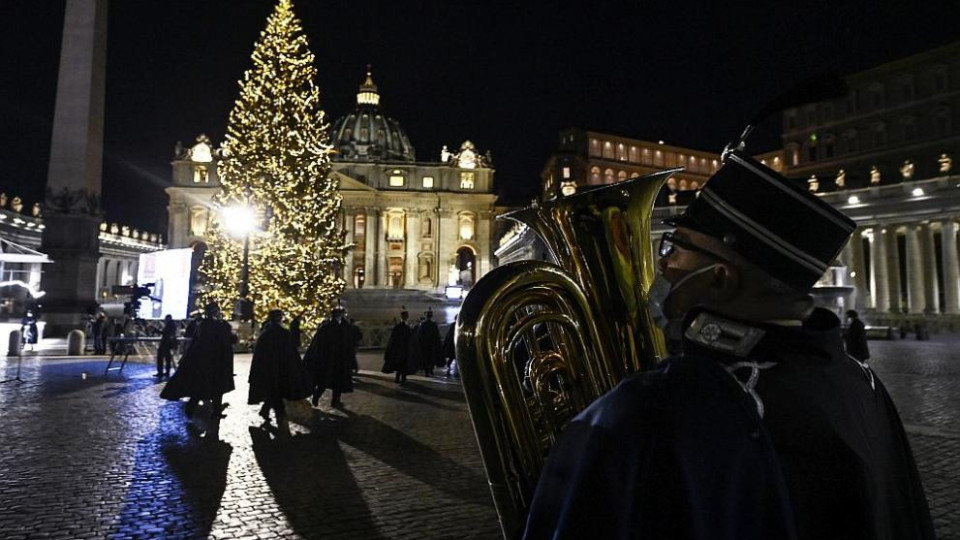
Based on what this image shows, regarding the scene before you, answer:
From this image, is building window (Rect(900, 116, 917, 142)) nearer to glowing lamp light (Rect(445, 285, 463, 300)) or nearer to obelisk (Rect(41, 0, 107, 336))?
glowing lamp light (Rect(445, 285, 463, 300))

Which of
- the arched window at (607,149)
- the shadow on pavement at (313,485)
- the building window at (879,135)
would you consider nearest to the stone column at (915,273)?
the building window at (879,135)

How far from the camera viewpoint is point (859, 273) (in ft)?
142

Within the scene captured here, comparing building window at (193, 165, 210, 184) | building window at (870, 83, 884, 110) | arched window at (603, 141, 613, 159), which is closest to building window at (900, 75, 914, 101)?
building window at (870, 83, 884, 110)

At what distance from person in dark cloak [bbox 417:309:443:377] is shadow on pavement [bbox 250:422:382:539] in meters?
8.15

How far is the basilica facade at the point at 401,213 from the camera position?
7438cm

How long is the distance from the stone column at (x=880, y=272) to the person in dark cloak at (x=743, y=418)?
50561mm

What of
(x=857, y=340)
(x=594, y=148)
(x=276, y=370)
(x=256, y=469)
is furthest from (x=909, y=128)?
(x=256, y=469)

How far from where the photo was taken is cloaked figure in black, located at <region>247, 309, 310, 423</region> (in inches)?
352

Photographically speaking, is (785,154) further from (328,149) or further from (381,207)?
(328,149)

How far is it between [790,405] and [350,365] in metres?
10.2

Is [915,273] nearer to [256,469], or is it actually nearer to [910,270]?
[910,270]

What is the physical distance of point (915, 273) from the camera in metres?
40.8

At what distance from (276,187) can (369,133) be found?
75067mm

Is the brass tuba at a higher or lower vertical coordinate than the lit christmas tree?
lower
